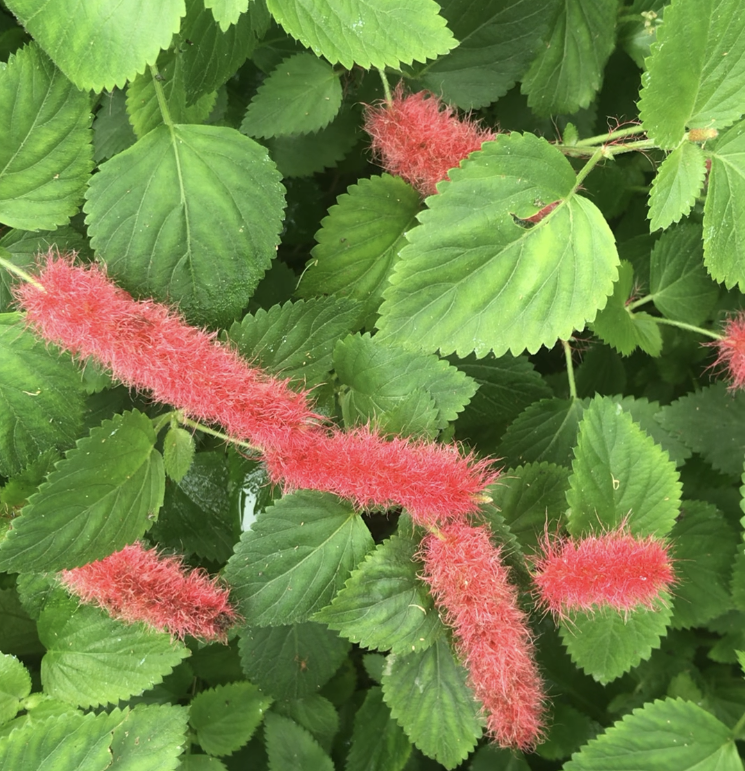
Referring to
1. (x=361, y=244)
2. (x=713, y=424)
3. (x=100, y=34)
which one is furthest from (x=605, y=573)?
(x=100, y=34)

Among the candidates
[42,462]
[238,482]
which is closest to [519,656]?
[238,482]

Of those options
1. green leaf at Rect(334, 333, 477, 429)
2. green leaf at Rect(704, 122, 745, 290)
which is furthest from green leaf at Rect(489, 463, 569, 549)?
green leaf at Rect(704, 122, 745, 290)

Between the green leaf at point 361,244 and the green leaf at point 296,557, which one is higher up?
the green leaf at point 361,244

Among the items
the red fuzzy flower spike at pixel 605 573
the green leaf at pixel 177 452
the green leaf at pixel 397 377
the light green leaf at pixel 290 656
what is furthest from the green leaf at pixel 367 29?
the light green leaf at pixel 290 656

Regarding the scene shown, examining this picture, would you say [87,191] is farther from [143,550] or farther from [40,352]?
[143,550]

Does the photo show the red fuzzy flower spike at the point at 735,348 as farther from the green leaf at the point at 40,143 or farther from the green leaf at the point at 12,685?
the green leaf at the point at 12,685

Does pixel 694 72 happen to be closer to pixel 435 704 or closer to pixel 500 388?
pixel 500 388
